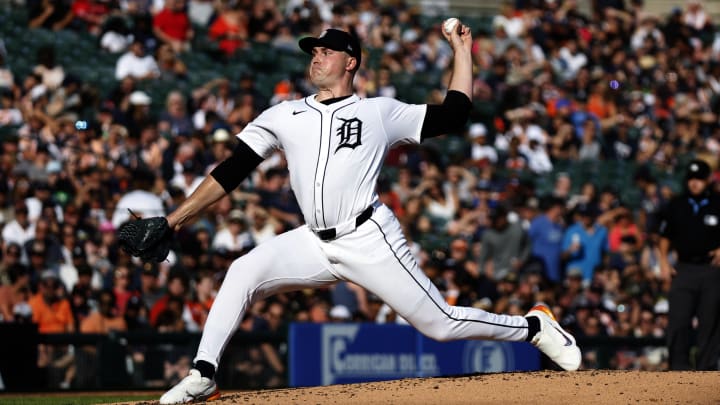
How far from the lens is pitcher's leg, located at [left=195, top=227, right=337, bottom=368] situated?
6.26m

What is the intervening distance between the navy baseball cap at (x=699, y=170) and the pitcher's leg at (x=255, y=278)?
462 cm

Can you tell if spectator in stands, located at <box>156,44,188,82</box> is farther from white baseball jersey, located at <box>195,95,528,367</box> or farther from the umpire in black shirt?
white baseball jersey, located at <box>195,95,528,367</box>

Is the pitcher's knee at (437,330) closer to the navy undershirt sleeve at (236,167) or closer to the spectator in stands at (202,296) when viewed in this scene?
the navy undershirt sleeve at (236,167)

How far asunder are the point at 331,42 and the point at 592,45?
14876mm

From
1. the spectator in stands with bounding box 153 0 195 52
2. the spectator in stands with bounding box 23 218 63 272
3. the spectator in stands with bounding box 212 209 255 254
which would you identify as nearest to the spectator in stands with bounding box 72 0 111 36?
the spectator in stands with bounding box 153 0 195 52

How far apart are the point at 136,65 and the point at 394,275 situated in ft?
33.1

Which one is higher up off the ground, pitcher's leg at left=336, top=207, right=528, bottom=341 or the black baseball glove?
the black baseball glove

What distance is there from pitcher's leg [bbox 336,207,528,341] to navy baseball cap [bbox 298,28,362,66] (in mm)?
839

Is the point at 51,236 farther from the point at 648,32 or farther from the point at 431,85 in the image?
the point at 648,32

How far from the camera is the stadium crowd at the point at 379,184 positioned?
39.2 ft

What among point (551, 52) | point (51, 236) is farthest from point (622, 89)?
point (51, 236)

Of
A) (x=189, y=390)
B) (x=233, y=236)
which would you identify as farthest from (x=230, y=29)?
(x=189, y=390)

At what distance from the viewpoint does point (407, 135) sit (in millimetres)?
6332

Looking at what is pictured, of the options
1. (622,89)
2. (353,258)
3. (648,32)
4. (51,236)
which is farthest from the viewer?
(648,32)
